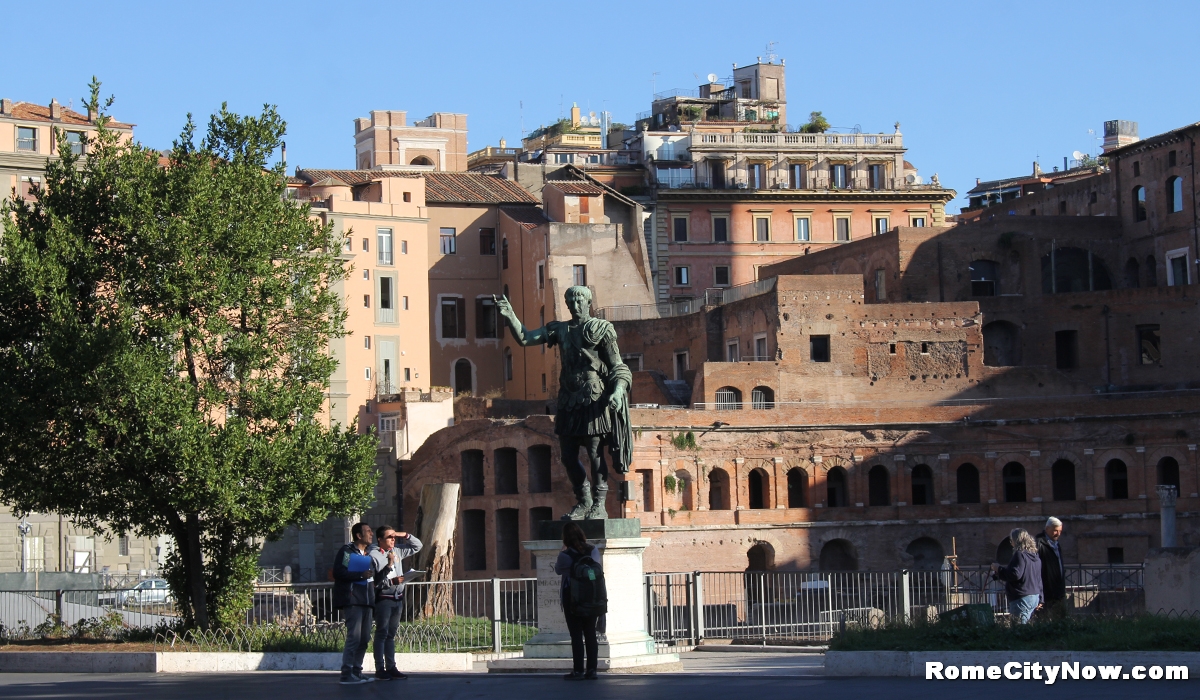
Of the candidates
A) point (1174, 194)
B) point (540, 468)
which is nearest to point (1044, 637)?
point (540, 468)

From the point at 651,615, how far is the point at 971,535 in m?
31.2

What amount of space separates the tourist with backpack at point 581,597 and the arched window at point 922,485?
38.3m

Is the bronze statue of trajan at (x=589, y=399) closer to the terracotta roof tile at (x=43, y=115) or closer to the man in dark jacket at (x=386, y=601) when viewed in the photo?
the man in dark jacket at (x=386, y=601)

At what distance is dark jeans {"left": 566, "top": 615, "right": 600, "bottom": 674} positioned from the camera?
14195 millimetres

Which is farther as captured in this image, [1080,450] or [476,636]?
[1080,450]

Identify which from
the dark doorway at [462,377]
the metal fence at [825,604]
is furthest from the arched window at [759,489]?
the metal fence at [825,604]

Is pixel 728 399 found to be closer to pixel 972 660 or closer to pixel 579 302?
pixel 579 302

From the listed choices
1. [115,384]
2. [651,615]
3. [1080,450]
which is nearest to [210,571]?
[115,384]

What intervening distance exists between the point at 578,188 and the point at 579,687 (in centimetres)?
4901

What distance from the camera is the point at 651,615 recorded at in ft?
70.6

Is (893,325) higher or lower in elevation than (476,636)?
higher

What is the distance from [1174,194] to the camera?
57.1 metres

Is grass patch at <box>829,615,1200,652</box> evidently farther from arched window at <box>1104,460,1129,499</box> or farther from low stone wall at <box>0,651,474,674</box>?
arched window at <box>1104,460,1129,499</box>

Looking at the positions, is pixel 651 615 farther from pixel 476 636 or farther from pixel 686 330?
pixel 686 330
